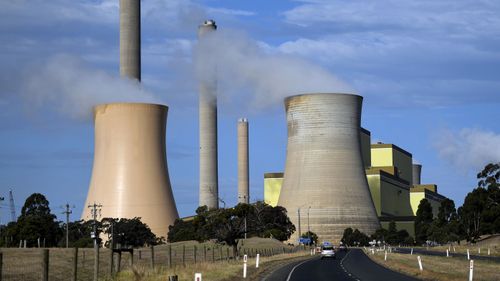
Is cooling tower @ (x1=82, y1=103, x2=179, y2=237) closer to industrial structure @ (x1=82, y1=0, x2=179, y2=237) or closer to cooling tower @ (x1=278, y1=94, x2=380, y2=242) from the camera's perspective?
industrial structure @ (x1=82, y1=0, x2=179, y2=237)

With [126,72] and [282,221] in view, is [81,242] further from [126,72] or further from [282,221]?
[282,221]

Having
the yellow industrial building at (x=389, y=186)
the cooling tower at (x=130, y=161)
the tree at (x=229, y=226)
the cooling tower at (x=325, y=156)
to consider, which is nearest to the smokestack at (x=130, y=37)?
the cooling tower at (x=130, y=161)

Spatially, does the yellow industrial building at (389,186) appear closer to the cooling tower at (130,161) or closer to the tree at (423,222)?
the tree at (423,222)

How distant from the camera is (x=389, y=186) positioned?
147 m

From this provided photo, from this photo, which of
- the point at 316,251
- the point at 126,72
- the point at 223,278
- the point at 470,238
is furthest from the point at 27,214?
the point at 223,278

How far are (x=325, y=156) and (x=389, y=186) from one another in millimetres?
64606

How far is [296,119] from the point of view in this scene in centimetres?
8919

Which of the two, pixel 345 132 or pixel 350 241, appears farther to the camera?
pixel 350 241

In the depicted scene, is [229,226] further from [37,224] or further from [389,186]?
[389,186]

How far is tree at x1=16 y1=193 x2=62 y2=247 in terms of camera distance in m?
73.9

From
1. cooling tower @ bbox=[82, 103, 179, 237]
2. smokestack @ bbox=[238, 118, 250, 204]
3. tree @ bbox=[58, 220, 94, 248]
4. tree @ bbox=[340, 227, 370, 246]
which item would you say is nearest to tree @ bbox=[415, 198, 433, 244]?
tree @ bbox=[340, 227, 370, 246]

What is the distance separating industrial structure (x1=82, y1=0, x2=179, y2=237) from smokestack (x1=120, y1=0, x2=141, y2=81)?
41.0ft

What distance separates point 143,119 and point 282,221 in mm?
34272

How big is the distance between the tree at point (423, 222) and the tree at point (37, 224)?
53.8 metres
